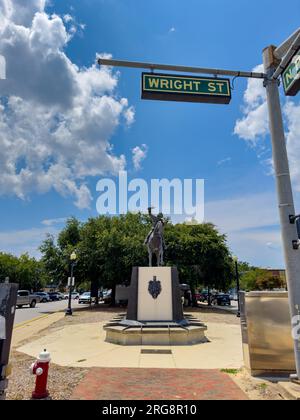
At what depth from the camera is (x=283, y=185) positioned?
5.49 metres

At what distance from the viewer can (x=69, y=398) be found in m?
5.13

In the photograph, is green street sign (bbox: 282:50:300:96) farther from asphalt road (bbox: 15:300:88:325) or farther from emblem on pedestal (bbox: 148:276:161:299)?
asphalt road (bbox: 15:300:88:325)

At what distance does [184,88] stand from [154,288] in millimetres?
9182

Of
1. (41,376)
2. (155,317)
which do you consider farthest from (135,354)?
(41,376)

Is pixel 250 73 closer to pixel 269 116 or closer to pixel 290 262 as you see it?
pixel 269 116

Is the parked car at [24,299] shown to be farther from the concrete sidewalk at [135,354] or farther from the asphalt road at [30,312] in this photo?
the concrete sidewalk at [135,354]

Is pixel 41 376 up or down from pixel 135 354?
up

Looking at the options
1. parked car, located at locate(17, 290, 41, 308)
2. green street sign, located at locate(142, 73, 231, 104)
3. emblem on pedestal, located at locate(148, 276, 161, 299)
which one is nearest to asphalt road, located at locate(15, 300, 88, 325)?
parked car, located at locate(17, 290, 41, 308)

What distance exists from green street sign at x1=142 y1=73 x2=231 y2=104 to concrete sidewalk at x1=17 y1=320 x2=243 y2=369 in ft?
20.7

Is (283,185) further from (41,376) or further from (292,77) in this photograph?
(41,376)

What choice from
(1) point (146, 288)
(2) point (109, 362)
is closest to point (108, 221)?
(1) point (146, 288)

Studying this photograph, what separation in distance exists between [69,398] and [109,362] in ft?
9.50

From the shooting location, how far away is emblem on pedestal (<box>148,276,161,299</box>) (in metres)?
12.8
